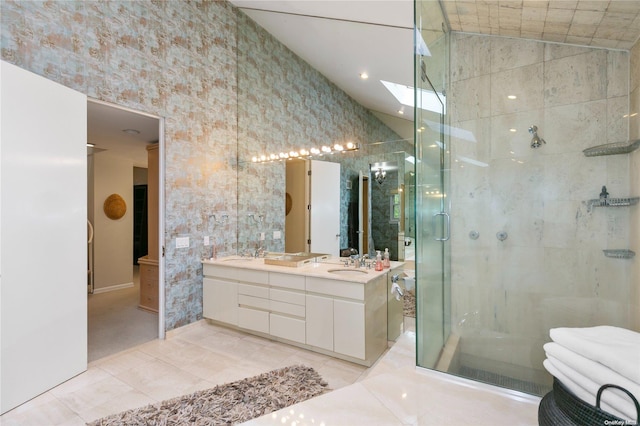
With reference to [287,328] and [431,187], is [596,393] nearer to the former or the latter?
[431,187]

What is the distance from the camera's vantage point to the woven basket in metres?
0.63

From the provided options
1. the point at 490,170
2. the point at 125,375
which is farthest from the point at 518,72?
the point at 125,375

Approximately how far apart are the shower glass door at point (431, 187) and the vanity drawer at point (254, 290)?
1.68m

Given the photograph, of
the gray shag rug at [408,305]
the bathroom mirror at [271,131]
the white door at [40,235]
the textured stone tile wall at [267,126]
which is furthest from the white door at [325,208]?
the white door at [40,235]

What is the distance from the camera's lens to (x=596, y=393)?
2.22 feet

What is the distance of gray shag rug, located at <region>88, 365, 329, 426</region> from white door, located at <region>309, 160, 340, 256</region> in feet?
4.48

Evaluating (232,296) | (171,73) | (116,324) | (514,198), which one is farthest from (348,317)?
(171,73)

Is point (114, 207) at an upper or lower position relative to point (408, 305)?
upper

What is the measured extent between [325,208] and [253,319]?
142 cm

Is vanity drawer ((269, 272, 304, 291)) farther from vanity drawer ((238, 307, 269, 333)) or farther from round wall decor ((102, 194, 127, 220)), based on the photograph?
round wall decor ((102, 194, 127, 220))

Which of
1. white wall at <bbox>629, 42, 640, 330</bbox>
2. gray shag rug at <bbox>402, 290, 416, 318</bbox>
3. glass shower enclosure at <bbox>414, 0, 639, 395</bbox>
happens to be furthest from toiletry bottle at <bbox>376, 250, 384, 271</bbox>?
white wall at <bbox>629, 42, 640, 330</bbox>

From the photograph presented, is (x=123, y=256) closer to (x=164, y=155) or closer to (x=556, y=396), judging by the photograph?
(x=164, y=155)

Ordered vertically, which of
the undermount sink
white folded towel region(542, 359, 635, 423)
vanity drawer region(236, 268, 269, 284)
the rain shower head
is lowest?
vanity drawer region(236, 268, 269, 284)

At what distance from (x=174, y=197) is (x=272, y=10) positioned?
8.36ft
